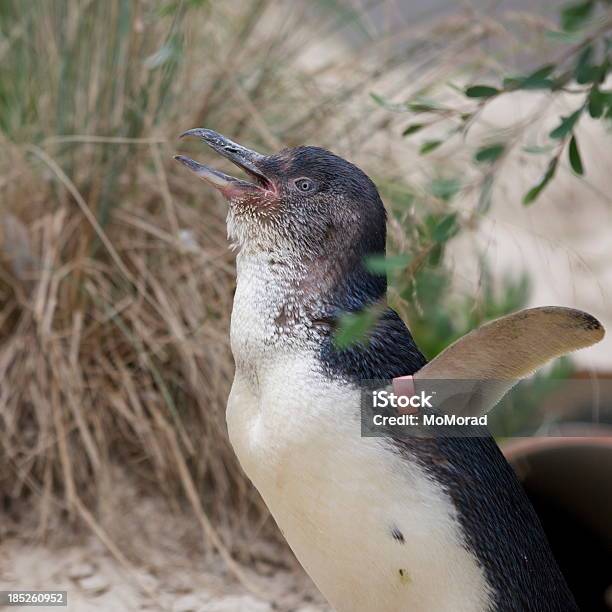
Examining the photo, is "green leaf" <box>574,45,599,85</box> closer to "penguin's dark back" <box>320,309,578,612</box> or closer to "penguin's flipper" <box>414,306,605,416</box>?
"penguin's flipper" <box>414,306,605,416</box>

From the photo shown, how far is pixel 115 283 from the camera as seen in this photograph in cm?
228

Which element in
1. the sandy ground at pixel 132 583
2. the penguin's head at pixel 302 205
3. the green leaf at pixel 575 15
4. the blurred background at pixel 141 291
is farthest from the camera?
the blurred background at pixel 141 291

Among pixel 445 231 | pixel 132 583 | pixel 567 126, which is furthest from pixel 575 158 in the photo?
pixel 132 583

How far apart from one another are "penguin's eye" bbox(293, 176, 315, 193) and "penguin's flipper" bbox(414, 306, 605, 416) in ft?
0.92

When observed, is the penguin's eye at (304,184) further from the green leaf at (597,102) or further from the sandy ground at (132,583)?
the sandy ground at (132,583)

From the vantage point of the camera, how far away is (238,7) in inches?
109

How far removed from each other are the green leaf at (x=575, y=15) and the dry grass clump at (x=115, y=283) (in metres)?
1.17

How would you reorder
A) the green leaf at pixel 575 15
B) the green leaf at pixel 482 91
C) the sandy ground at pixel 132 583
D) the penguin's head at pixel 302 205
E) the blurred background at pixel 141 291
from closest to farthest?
1. the green leaf at pixel 575 15
2. the green leaf at pixel 482 91
3. the penguin's head at pixel 302 205
4. the sandy ground at pixel 132 583
5. the blurred background at pixel 141 291

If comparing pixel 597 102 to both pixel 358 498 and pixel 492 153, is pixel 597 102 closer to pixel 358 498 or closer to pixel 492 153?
pixel 492 153

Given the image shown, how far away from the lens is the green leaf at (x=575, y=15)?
103 cm

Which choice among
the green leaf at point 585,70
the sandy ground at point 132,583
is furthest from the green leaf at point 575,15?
the sandy ground at point 132,583

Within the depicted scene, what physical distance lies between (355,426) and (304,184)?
33 centimetres

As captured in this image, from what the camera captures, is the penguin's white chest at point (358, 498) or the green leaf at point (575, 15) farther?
the penguin's white chest at point (358, 498)

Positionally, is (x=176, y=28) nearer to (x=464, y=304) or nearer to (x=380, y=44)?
(x=380, y=44)
